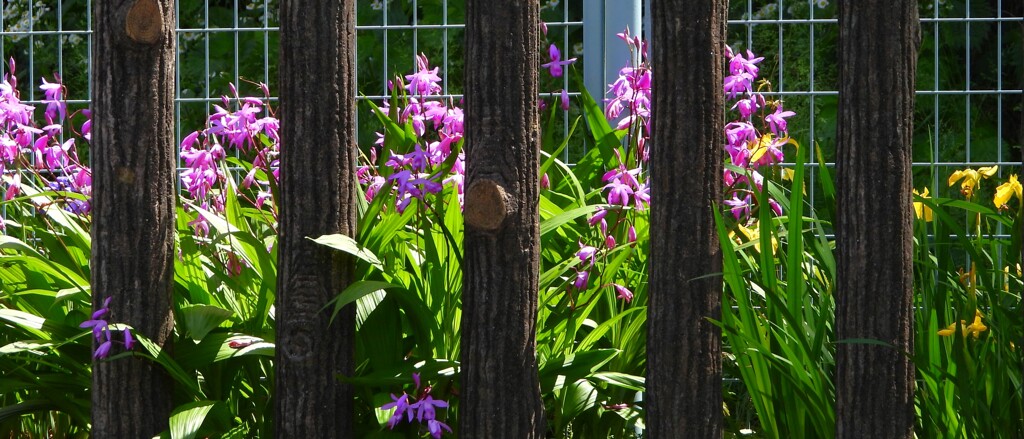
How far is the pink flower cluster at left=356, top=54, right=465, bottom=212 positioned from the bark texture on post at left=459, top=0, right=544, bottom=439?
0.18 m

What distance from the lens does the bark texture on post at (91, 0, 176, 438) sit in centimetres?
193

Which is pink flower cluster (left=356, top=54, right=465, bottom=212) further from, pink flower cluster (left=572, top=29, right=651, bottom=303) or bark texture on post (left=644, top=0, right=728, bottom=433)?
bark texture on post (left=644, top=0, right=728, bottom=433)

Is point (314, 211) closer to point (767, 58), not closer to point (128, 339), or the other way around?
point (128, 339)

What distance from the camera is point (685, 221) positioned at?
1757mm

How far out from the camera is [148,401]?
80.1 inches

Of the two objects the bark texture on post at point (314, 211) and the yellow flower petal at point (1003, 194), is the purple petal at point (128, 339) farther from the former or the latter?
the yellow flower petal at point (1003, 194)

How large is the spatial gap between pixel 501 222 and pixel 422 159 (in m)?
0.28

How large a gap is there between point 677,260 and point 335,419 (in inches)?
27.7

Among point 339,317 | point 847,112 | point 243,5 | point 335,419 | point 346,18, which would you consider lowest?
point 335,419

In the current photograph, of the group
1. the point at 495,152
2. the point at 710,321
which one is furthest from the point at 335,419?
the point at 710,321

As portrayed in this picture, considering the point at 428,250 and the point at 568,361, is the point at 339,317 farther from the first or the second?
the point at 568,361

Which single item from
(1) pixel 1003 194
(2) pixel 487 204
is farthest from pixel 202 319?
(1) pixel 1003 194

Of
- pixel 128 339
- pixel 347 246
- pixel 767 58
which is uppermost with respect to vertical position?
pixel 767 58

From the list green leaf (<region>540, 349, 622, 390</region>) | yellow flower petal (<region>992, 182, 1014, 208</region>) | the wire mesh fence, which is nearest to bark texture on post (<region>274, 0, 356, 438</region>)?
green leaf (<region>540, 349, 622, 390</region>)
